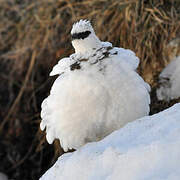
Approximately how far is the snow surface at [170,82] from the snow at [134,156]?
1.14 metres

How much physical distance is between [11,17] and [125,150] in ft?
9.69

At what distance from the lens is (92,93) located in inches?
66.0

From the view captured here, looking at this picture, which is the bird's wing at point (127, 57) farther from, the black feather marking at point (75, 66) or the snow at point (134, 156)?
the snow at point (134, 156)

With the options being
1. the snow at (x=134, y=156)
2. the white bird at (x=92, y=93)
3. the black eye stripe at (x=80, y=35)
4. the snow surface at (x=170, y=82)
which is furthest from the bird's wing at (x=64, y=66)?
the snow surface at (x=170, y=82)

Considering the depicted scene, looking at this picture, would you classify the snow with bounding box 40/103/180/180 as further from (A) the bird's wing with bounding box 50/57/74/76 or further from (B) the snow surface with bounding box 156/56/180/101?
(B) the snow surface with bounding box 156/56/180/101

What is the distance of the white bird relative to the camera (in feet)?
5.52

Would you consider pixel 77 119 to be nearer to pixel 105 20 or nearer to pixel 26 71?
pixel 105 20

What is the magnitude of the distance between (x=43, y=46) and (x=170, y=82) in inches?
51.7

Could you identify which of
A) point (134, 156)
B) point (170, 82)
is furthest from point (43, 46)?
point (134, 156)

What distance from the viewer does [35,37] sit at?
11.6 feet

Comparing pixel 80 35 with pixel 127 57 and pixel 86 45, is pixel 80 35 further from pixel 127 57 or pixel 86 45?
pixel 127 57

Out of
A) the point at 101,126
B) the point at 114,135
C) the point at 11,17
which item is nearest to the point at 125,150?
the point at 114,135

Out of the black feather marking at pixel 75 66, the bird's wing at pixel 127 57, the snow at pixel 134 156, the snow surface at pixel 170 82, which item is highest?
the black feather marking at pixel 75 66

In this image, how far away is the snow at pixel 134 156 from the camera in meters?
1.13
